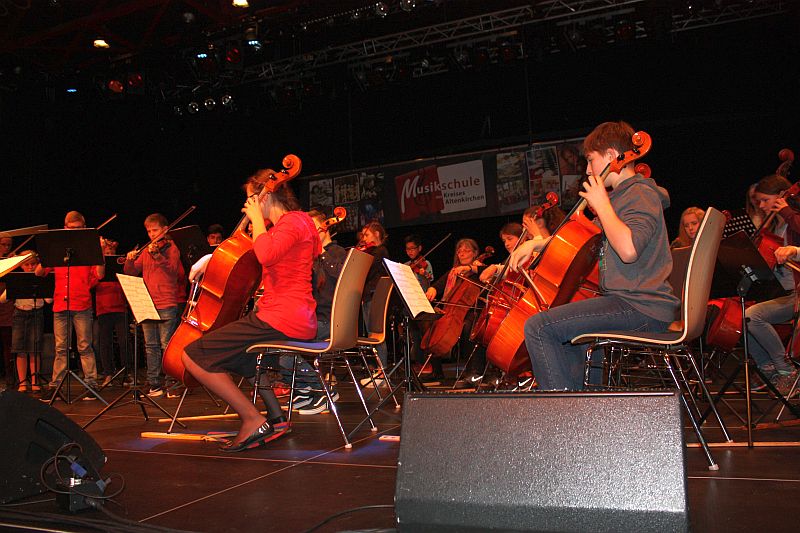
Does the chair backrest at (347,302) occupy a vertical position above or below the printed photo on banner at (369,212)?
below

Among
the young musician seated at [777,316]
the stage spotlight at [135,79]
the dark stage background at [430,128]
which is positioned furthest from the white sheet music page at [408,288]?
the stage spotlight at [135,79]

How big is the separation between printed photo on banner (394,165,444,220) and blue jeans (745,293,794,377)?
18.5ft

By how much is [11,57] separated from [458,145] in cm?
640

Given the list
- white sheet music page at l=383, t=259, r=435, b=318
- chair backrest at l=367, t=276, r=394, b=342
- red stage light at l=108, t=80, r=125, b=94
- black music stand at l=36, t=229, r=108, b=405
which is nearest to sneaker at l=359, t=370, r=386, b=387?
chair backrest at l=367, t=276, r=394, b=342

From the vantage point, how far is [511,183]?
374 inches

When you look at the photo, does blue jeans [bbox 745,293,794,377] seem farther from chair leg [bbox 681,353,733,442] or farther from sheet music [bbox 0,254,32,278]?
sheet music [bbox 0,254,32,278]

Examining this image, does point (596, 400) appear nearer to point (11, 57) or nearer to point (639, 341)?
point (639, 341)

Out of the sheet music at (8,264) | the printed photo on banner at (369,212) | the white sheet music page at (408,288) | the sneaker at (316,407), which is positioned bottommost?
the sneaker at (316,407)

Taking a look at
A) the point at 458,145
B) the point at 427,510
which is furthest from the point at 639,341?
the point at 458,145

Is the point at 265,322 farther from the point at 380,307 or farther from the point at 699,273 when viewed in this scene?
the point at 699,273

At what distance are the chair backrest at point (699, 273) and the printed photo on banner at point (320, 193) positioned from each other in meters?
8.39

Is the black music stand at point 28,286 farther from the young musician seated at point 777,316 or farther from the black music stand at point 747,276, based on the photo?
the young musician seated at point 777,316

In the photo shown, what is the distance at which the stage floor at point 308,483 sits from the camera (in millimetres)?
2182

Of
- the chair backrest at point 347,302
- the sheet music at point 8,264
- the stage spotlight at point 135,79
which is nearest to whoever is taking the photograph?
the sheet music at point 8,264
